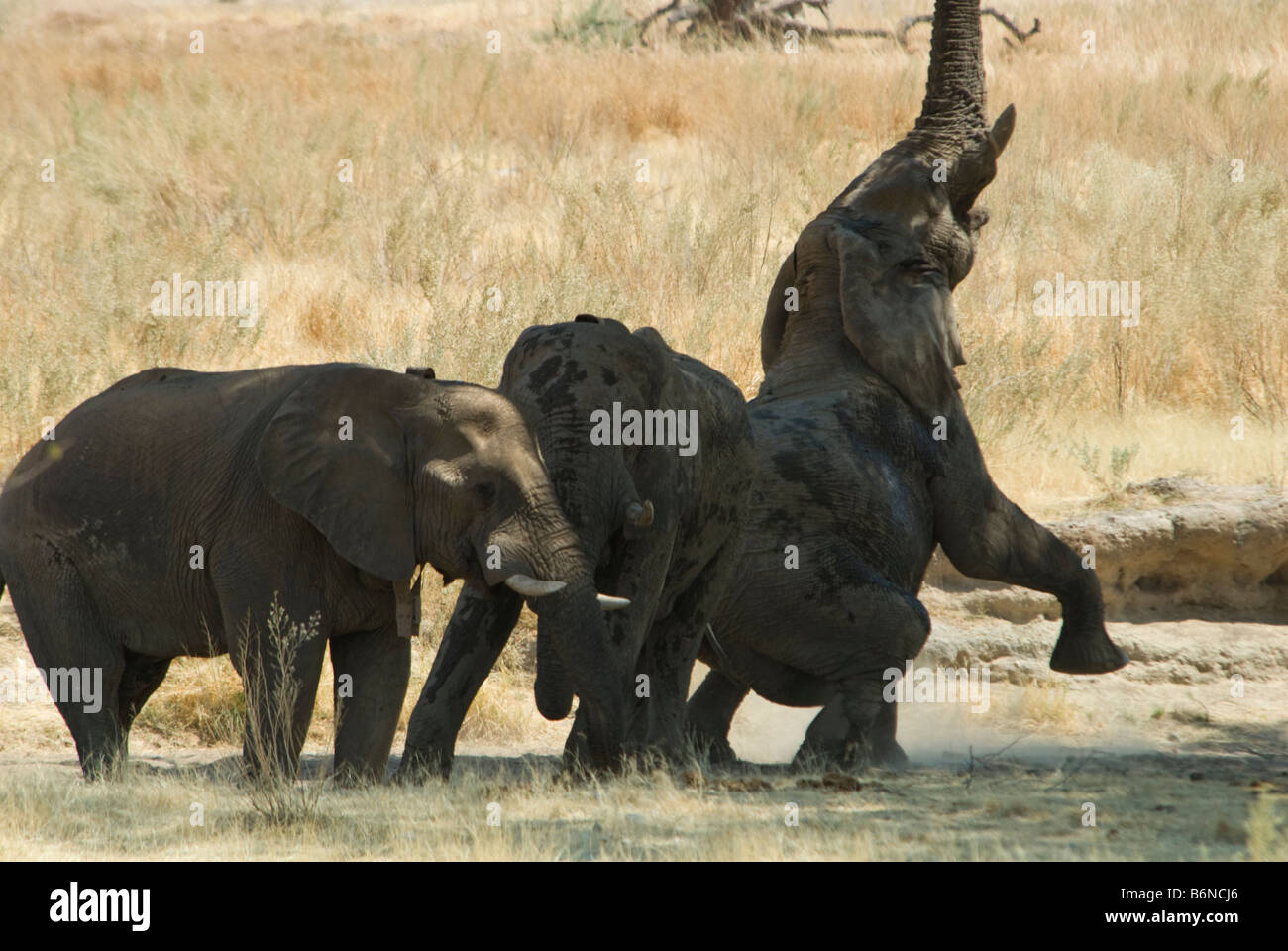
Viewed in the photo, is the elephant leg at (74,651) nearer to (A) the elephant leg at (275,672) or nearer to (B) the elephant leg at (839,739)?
(A) the elephant leg at (275,672)

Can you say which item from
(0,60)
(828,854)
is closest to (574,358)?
(828,854)

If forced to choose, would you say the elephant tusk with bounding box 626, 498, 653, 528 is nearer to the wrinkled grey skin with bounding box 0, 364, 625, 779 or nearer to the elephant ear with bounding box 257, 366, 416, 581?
the wrinkled grey skin with bounding box 0, 364, 625, 779

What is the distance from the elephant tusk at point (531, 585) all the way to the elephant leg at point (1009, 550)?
265cm

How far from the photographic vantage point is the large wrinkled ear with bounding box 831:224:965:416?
28.8ft

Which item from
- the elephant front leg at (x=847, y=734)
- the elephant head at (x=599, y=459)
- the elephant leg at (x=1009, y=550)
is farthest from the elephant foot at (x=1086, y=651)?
the elephant head at (x=599, y=459)

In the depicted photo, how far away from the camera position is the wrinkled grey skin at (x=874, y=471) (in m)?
8.13

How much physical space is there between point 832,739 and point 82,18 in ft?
99.8

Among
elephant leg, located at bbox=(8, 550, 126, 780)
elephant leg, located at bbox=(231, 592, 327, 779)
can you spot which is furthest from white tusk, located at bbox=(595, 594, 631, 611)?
elephant leg, located at bbox=(8, 550, 126, 780)

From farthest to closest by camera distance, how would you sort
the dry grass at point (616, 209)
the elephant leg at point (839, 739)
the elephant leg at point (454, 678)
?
the dry grass at point (616, 209), the elephant leg at point (839, 739), the elephant leg at point (454, 678)

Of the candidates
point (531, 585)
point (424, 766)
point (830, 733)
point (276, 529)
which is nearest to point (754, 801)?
point (531, 585)

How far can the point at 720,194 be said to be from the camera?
17.8 meters

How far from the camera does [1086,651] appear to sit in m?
9.09

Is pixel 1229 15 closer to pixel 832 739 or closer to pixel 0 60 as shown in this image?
pixel 0 60

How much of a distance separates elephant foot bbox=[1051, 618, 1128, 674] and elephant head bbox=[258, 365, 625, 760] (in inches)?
120
